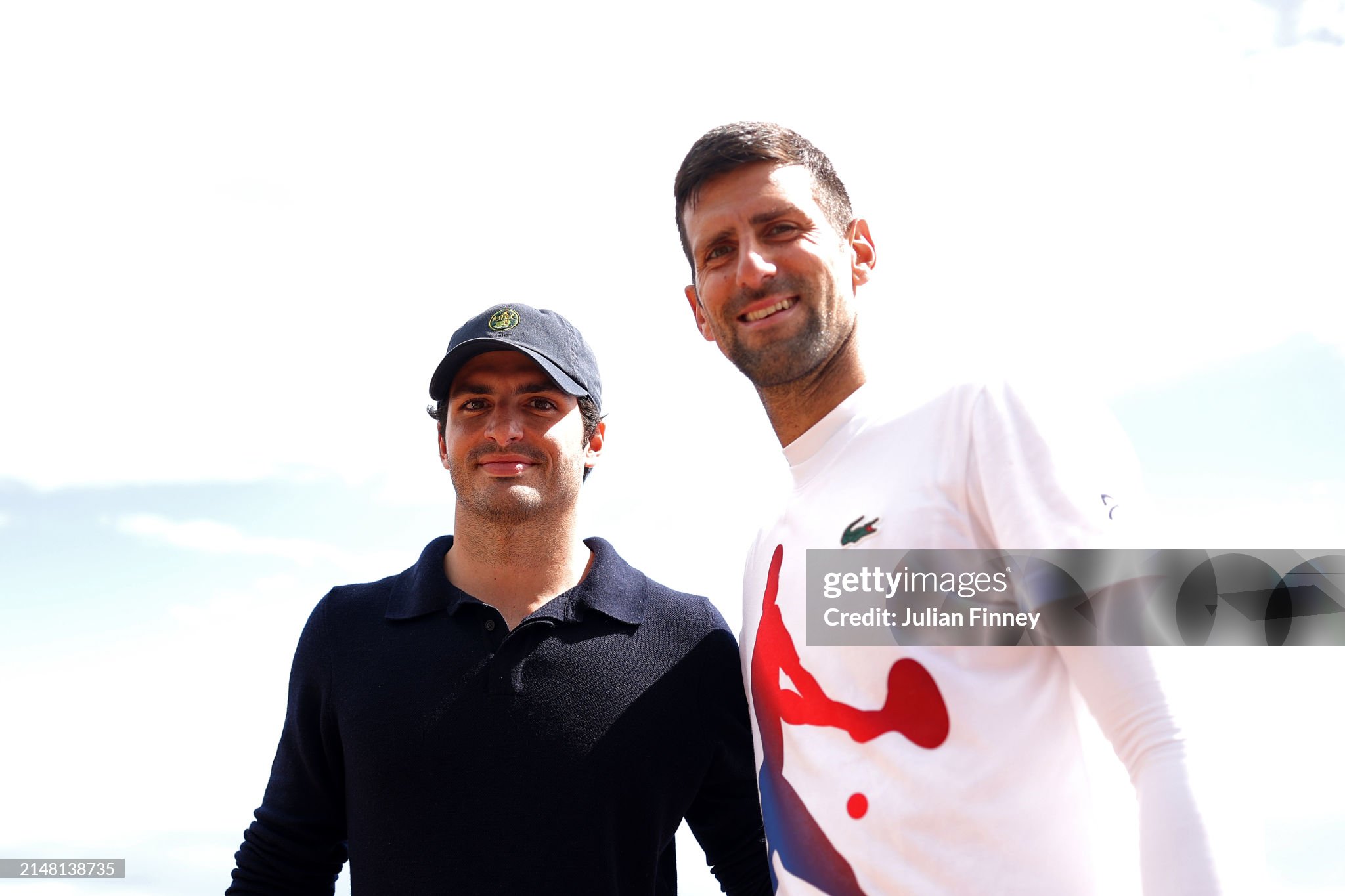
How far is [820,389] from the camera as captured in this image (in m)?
3.38

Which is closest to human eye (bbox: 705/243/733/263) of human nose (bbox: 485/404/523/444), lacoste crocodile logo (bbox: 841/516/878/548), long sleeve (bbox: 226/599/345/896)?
human nose (bbox: 485/404/523/444)

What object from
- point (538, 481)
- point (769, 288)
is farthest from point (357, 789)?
point (769, 288)

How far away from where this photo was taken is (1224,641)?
2.74 meters

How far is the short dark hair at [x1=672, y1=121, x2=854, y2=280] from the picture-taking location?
348 cm

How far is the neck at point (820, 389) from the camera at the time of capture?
3.37 metres

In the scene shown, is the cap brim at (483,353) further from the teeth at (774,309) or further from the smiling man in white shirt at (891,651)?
the teeth at (774,309)

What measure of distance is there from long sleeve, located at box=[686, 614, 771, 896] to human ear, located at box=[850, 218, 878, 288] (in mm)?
1520

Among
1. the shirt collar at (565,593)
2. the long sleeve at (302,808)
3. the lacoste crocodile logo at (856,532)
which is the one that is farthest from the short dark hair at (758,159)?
the long sleeve at (302,808)

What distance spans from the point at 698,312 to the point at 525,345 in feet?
2.30

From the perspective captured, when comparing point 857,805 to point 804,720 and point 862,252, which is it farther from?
point 862,252

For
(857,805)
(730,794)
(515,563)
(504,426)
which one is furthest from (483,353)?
(857,805)

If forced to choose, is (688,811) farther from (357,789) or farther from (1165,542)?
(1165,542)

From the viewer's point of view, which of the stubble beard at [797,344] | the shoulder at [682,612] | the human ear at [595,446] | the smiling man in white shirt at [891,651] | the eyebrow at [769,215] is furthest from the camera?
the human ear at [595,446]

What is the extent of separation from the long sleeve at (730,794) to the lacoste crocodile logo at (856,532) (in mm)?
1097
